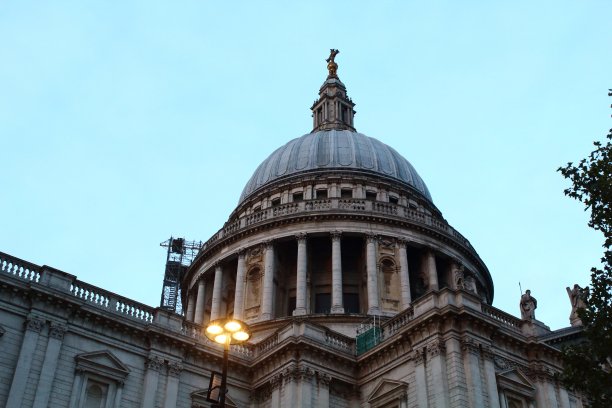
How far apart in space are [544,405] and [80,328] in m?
20.9

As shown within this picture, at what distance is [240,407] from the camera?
114ft

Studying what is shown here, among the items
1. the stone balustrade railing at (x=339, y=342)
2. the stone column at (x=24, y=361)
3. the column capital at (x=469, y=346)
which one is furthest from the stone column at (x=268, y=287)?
the stone column at (x=24, y=361)

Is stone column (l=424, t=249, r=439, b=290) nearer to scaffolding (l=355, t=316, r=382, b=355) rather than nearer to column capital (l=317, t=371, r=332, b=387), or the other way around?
scaffolding (l=355, t=316, r=382, b=355)

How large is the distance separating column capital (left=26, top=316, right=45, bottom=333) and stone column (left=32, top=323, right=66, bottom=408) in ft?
1.44

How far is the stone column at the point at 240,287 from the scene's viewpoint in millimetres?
48156

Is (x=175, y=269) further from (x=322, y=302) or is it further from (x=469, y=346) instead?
(x=469, y=346)

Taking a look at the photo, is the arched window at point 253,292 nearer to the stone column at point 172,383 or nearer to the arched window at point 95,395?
the stone column at point 172,383

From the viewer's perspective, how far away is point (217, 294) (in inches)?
1991

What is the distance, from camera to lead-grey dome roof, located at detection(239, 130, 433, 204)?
58.2 m

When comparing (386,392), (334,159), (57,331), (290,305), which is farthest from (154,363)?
(334,159)

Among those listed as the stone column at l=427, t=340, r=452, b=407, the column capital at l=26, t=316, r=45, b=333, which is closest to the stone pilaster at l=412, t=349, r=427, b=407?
the stone column at l=427, t=340, r=452, b=407

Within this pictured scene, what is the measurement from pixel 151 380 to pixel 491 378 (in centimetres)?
1479

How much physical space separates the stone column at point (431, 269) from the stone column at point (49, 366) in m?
26.0

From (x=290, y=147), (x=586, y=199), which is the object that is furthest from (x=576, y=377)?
(x=290, y=147)
